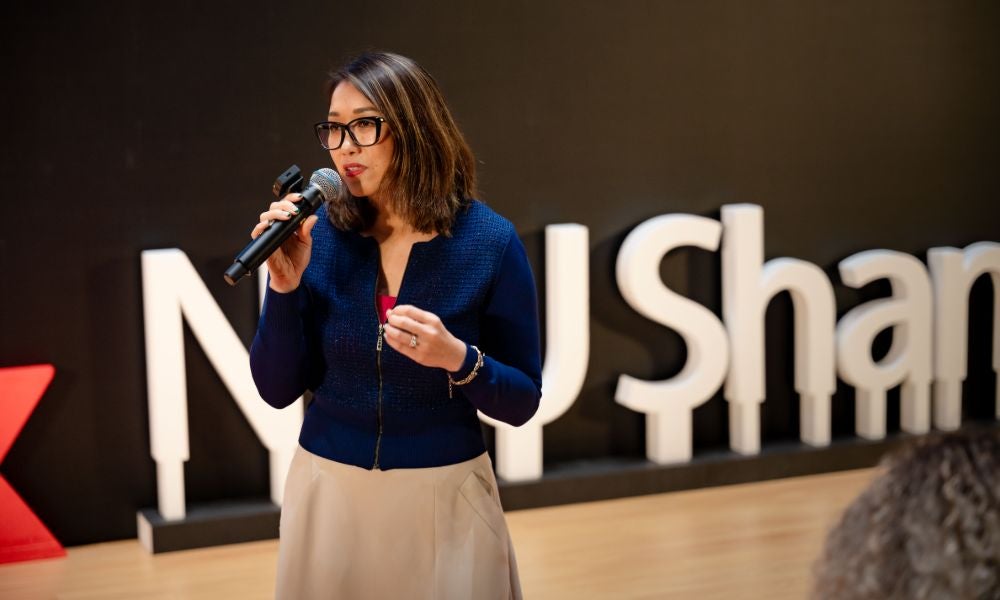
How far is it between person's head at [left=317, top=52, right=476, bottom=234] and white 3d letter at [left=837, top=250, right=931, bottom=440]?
3.43 m

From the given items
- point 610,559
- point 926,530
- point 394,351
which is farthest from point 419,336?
point 610,559

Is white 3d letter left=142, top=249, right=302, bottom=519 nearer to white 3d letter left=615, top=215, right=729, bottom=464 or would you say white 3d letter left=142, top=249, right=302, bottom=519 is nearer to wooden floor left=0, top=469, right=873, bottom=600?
wooden floor left=0, top=469, right=873, bottom=600

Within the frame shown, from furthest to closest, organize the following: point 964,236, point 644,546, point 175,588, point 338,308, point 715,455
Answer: point 964,236 < point 715,455 < point 644,546 < point 175,588 < point 338,308

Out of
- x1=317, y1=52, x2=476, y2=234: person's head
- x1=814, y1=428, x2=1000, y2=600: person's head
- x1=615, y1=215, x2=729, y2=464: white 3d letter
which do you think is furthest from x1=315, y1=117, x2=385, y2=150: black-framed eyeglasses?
x1=615, y1=215, x2=729, y2=464: white 3d letter

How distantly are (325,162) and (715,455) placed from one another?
2.00m

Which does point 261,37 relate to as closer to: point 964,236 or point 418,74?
point 418,74

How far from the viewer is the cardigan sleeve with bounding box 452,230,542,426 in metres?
2.16

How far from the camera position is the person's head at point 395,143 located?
7.17 ft

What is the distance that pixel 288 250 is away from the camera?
2.14 meters

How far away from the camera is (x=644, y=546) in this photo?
4438 mm

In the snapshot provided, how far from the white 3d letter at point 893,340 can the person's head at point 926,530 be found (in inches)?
166

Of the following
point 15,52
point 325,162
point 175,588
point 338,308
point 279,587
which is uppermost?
point 15,52

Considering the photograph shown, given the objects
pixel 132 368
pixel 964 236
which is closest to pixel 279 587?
pixel 132 368

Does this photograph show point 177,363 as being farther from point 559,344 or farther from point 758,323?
point 758,323
